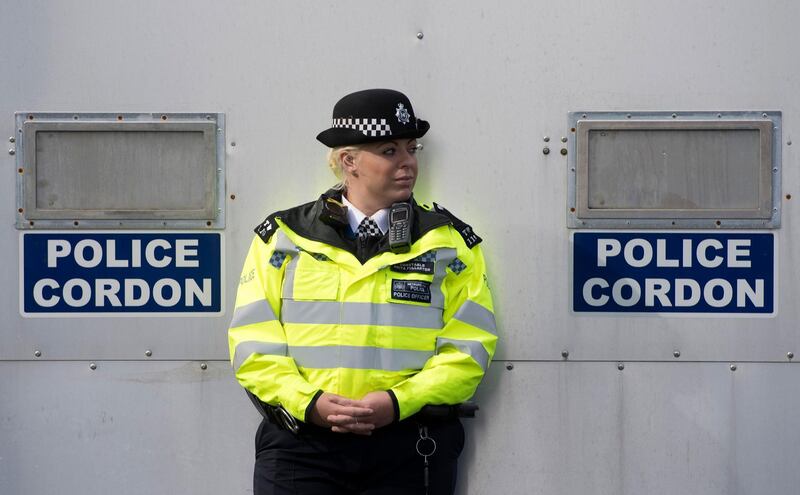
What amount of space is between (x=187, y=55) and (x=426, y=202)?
83cm

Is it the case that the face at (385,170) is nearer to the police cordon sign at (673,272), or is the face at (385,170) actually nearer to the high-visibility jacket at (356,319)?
the high-visibility jacket at (356,319)

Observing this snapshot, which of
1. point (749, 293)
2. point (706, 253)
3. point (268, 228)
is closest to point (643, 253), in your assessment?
point (706, 253)

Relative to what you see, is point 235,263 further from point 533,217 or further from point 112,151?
point 533,217

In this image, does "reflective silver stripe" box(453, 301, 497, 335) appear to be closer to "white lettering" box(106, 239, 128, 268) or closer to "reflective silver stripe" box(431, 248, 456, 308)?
"reflective silver stripe" box(431, 248, 456, 308)

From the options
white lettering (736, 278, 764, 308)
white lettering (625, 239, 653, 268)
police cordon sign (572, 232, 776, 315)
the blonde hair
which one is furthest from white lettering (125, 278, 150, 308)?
white lettering (736, 278, 764, 308)

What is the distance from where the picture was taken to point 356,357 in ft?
8.34

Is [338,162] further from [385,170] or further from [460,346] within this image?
[460,346]

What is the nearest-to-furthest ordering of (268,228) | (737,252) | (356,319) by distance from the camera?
1. (356,319)
2. (268,228)
3. (737,252)

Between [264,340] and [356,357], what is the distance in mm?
258

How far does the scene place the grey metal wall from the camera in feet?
9.02

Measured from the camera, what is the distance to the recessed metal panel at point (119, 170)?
9.12 ft

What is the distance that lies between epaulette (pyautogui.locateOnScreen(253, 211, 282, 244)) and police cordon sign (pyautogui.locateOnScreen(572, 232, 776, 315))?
0.87m

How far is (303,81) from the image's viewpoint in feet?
9.09

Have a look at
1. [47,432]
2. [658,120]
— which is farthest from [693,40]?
[47,432]
